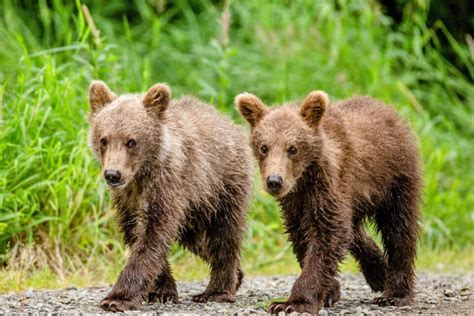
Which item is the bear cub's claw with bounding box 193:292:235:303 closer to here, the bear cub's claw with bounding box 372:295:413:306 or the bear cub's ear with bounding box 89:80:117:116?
the bear cub's claw with bounding box 372:295:413:306

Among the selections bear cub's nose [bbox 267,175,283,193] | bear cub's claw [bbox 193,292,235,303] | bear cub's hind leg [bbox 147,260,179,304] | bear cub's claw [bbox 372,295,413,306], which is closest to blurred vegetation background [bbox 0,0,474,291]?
bear cub's hind leg [bbox 147,260,179,304]

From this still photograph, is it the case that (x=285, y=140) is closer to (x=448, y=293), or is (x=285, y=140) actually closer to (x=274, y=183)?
(x=274, y=183)

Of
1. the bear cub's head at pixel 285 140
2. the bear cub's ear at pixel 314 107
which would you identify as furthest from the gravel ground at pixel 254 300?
the bear cub's ear at pixel 314 107

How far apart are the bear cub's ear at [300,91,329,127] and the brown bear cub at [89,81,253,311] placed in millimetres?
867

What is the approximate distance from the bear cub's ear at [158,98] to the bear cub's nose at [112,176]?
0.69 metres

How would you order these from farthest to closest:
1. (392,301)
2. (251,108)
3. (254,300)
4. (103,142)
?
(254,300)
(392,301)
(251,108)
(103,142)

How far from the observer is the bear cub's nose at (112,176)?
6.84 meters

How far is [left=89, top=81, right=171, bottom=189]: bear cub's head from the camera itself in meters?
6.92

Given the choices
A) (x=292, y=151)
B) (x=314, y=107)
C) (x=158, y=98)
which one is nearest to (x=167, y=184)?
(x=158, y=98)

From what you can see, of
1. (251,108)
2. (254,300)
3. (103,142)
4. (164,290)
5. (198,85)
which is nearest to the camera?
(103,142)

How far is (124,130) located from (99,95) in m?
0.59

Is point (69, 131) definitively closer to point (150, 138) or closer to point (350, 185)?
point (150, 138)

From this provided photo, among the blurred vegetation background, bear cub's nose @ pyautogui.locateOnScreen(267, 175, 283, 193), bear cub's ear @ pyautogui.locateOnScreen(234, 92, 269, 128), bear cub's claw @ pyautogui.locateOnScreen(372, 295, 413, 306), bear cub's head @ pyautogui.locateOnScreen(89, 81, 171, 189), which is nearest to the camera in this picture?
bear cub's nose @ pyautogui.locateOnScreen(267, 175, 283, 193)

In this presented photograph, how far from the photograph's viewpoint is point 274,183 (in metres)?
6.82
